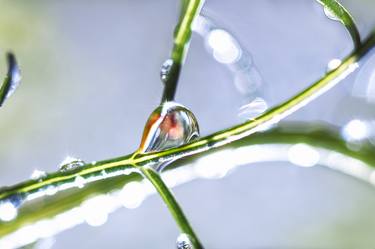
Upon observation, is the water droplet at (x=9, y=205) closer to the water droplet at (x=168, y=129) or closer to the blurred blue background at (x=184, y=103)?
the water droplet at (x=168, y=129)

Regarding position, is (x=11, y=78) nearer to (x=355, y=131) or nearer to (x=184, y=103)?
(x=355, y=131)

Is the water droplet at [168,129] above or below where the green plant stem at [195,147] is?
above

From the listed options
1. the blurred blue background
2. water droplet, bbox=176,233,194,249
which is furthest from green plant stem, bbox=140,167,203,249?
the blurred blue background

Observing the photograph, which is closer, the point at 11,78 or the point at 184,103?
the point at 11,78

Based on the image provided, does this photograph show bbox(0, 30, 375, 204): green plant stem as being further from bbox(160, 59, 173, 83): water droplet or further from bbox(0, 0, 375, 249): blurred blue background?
bbox(0, 0, 375, 249): blurred blue background

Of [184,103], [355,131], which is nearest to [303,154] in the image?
[355,131]

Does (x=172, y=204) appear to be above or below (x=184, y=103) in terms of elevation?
below

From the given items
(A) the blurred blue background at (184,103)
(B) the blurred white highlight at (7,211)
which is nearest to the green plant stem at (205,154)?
(B) the blurred white highlight at (7,211)
